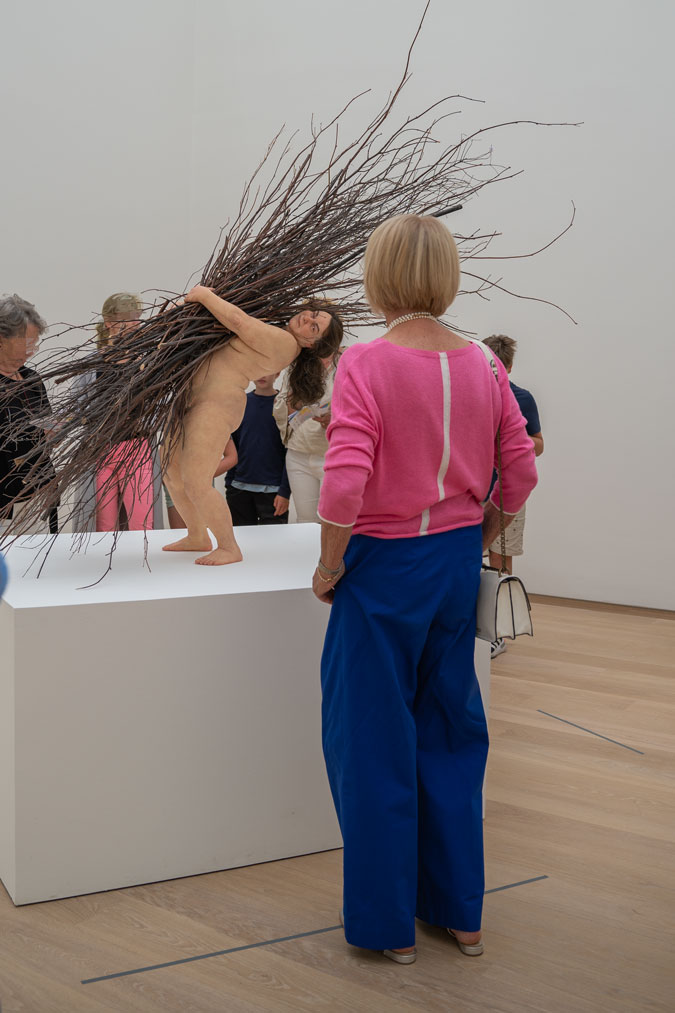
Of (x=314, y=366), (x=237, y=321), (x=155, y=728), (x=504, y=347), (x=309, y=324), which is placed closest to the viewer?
(x=155, y=728)

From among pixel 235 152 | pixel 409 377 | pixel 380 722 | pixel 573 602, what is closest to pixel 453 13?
pixel 235 152

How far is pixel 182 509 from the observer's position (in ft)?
8.20

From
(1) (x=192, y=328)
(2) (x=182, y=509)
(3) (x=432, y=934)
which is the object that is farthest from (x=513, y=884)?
(1) (x=192, y=328)

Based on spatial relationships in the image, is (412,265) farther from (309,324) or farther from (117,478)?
(117,478)

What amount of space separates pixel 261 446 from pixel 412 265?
2613 millimetres

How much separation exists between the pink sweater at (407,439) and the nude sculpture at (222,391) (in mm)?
618

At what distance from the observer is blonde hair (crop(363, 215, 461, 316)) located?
163cm

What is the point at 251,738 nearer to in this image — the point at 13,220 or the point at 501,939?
the point at 501,939

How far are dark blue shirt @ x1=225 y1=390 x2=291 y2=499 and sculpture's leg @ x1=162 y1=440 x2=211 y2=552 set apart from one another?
1.60m

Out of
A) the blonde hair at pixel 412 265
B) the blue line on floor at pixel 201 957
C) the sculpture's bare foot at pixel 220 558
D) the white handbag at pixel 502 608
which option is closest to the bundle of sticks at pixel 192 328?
the sculpture's bare foot at pixel 220 558

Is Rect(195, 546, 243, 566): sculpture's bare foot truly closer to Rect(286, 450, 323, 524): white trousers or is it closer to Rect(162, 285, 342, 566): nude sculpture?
Rect(162, 285, 342, 566): nude sculpture

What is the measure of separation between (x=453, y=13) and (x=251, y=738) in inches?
188

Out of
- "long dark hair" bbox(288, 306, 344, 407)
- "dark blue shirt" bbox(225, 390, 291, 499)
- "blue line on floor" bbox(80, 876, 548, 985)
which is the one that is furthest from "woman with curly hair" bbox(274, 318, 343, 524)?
"blue line on floor" bbox(80, 876, 548, 985)

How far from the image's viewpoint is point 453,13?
5.39 meters
